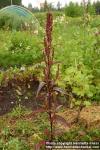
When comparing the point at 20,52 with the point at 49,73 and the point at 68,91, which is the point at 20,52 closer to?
the point at 68,91

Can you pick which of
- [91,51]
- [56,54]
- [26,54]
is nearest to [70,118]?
[91,51]

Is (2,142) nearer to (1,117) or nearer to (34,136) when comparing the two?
(34,136)

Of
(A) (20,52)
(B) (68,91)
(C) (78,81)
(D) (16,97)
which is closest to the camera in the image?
(C) (78,81)

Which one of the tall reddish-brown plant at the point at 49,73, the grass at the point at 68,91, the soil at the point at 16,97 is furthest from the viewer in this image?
the soil at the point at 16,97

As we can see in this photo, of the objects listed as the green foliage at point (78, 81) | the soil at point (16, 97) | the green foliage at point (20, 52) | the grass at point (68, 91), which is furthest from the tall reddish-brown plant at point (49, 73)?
the green foliage at point (20, 52)

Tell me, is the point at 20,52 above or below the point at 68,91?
above

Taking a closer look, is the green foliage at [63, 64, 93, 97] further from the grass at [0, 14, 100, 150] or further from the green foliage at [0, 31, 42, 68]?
the green foliage at [0, 31, 42, 68]

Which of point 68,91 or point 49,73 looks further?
point 68,91

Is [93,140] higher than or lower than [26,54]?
lower

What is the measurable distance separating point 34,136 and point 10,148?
0.30 meters

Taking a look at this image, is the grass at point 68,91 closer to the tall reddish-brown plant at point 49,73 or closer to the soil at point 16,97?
the soil at point 16,97

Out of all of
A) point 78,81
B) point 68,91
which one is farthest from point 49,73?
point 68,91

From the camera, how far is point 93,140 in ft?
16.5

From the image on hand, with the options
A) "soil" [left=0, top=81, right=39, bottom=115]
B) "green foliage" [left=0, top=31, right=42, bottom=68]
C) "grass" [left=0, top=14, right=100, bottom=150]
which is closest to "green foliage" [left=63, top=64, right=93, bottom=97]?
"grass" [left=0, top=14, right=100, bottom=150]
